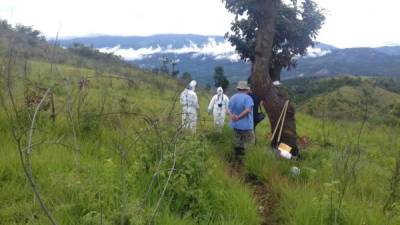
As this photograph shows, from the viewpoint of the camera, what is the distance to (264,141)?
10.9 meters

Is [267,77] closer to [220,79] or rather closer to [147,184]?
[147,184]

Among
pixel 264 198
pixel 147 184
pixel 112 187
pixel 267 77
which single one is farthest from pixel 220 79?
pixel 112 187

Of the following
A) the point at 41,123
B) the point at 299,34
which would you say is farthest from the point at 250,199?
the point at 299,34

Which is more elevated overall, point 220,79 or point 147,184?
point 147,184

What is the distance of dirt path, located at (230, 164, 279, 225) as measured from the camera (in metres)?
5.47

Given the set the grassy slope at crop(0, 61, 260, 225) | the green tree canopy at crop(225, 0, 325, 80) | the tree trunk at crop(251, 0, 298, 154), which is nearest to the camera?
the grassy slope at crop(0, 61, 260, 225)

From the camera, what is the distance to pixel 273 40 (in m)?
18.2

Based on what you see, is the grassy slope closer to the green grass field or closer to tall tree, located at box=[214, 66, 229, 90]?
the green grass field

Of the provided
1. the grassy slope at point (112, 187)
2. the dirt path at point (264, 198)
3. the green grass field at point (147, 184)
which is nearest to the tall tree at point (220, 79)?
the dirt path at point (264, 198)

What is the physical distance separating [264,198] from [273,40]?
12.9 meters

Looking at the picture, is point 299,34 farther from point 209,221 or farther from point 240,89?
point 209,221

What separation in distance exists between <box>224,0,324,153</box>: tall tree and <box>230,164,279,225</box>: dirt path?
2549mm

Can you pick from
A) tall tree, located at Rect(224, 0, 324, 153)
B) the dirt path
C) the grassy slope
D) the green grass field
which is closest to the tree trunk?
tall tree, located at Rect(224, 0, 324, 153)

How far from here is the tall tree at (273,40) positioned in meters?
9.84
